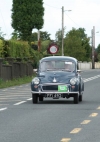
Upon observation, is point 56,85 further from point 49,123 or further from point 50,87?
point 49,123

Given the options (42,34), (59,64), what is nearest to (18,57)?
(59,64)

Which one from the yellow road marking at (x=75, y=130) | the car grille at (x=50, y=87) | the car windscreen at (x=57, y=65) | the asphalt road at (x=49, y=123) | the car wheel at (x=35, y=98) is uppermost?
the car windscreen at (x=57, y=65)

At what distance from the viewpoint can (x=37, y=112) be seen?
20.5 metres

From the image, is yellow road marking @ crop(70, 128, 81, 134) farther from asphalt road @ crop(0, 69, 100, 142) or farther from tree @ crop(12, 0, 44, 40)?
tree @ crop(12, 0, 44, 40)

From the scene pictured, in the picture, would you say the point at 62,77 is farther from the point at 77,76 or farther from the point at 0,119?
the point at 0,119

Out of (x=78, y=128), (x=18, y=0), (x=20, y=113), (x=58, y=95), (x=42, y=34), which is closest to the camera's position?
(x=78, y=128)

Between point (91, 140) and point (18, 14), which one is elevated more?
point (18, 14)

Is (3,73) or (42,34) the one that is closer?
(3,73)

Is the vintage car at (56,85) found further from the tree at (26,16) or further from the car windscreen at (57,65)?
the tree at (26,16)

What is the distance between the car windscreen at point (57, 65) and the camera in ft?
85.0

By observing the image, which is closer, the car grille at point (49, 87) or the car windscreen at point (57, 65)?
the car grille at point (49, 87)

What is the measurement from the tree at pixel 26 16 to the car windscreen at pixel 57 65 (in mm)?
46312

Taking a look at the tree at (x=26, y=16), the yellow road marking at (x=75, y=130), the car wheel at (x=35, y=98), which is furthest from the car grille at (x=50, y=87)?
the tree at (x=26, y=16)

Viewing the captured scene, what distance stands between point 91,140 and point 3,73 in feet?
107
